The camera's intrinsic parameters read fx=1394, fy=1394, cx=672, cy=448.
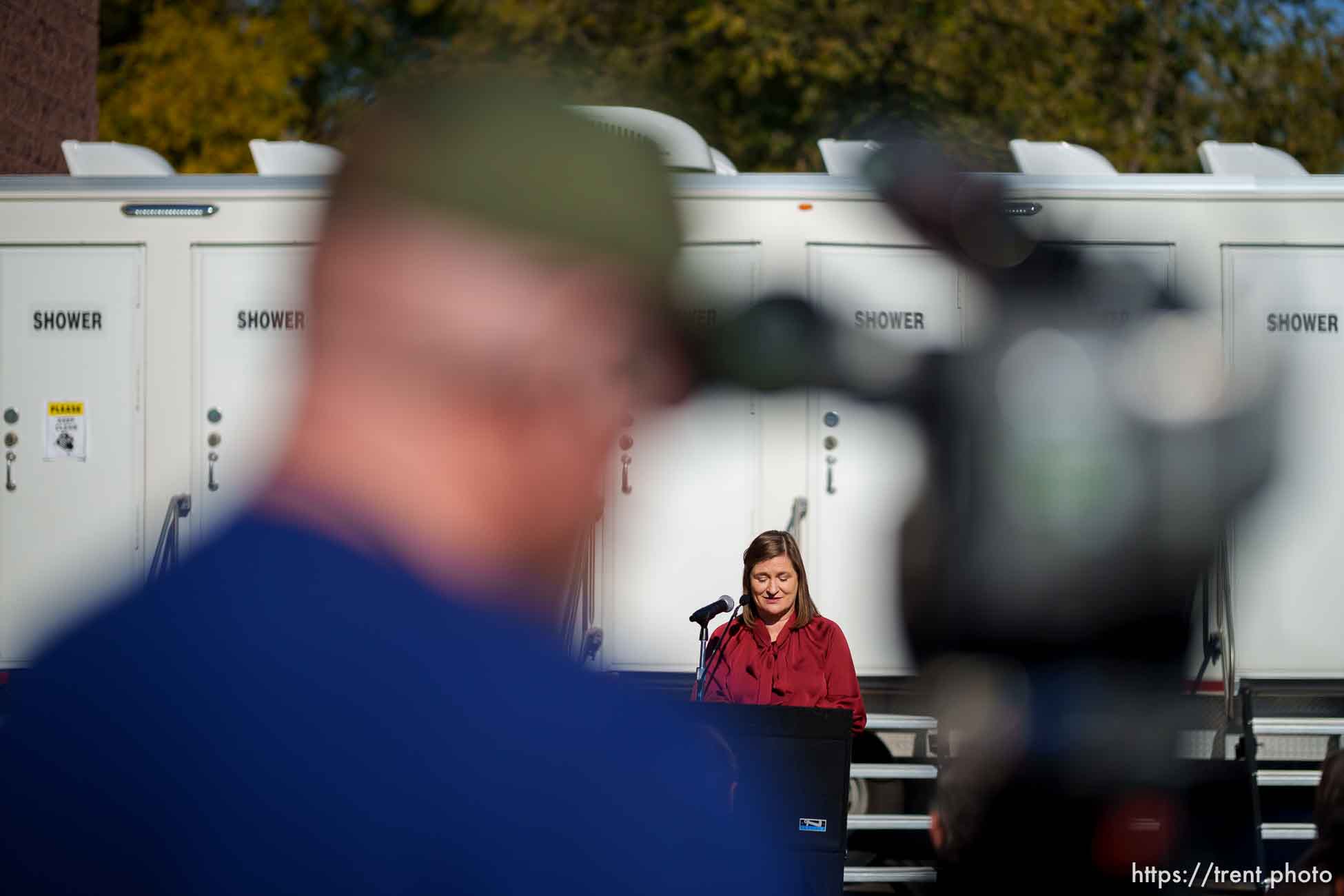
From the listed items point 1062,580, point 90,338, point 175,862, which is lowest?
point 175,862

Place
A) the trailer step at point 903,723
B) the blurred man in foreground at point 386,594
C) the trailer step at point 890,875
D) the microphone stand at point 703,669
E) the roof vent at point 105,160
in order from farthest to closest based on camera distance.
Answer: the roof vent at point 105,160 → the trailer step at point 903,723 → the trailer step at point 890,875 → the microphone stand at point 703,669 → the blurred man in foreground at point 386,594

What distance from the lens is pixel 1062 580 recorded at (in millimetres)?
6039

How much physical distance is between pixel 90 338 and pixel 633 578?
8.63 ft

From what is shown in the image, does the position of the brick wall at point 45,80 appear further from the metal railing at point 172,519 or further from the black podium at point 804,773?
the black podium at point 804,773

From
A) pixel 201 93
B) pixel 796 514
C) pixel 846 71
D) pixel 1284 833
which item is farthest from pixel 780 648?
pixel 201 93

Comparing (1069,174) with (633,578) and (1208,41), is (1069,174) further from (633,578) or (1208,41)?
(1208,41)

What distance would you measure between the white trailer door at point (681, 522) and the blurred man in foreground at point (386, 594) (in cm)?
484

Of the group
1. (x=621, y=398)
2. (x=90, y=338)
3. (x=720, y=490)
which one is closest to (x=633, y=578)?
(x=720, y=490)

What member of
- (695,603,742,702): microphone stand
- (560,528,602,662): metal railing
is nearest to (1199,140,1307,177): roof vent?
(695,603,742,702): microphone stand

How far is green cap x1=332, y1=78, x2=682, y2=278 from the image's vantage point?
3.43 ft

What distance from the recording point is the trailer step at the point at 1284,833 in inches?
224

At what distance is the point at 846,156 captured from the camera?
20.9 feet

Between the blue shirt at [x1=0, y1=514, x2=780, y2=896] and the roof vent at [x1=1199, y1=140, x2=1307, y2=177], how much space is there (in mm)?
6057

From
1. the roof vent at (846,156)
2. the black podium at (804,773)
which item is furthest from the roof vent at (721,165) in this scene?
the black podium at (804,773)
